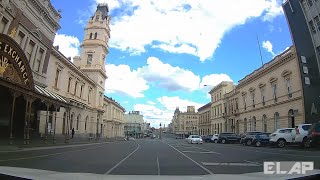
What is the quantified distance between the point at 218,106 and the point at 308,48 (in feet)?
191

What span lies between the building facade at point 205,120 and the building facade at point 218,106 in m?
5.82

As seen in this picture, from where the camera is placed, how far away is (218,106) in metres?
101

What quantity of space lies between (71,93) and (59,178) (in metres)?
51.3

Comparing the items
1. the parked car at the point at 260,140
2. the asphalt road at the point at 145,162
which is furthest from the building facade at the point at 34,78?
the parked car at the point at 260,140

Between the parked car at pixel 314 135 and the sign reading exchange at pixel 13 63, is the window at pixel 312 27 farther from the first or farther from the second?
the sign reading exchange at pixel 13 63

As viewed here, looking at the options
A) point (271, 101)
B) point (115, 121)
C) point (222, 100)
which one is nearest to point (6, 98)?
point (271, 101)

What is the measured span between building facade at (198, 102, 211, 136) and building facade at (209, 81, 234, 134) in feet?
19.1

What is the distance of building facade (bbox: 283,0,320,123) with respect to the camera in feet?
141

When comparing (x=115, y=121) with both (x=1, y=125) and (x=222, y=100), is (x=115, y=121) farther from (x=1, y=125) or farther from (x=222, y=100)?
(x=1, y=125)

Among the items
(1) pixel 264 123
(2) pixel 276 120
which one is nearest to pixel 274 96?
(2) pixel 276 120

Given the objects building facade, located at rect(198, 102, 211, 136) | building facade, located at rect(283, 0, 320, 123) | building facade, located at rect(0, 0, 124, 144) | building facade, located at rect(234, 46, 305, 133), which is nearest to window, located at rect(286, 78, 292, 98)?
building facade, located at rect(234, 46, 305, 133)

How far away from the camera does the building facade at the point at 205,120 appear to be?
384ft

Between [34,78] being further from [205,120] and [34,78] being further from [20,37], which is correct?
[205,120]

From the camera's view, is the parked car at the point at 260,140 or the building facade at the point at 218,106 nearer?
the parked car at the point at 260,140
